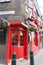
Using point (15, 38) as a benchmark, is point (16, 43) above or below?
below

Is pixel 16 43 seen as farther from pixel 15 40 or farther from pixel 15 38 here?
pixel 15 38

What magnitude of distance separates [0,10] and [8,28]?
1804mm

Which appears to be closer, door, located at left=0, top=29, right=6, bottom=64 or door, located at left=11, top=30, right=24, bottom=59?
door, located at left=0, top=29, right=6, bottom=64

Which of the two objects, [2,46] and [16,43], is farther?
[16,43]

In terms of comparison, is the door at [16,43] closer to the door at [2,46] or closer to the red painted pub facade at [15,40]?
the red painted pub facade at [15,40]

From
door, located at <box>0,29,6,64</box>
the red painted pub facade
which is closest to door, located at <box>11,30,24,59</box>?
the red painted pub facade

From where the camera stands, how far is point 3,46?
16.8 m

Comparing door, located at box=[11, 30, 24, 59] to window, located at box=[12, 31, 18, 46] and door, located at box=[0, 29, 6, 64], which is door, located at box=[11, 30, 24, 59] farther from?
door, located at box=[0, 29, 6, 64]

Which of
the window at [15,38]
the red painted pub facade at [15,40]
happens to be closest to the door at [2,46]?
the red painted pub facade at [15,40]

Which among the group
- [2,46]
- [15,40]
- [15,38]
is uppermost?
[15,38]

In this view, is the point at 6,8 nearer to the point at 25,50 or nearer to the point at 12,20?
the point at 12,20

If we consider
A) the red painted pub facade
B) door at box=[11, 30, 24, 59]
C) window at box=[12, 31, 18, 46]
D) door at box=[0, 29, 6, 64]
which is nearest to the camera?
door at box=[0, 29, 6, 64]

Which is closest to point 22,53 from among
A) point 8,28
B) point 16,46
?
point 16,46

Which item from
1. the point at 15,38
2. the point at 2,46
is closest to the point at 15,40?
the point at 15,38
